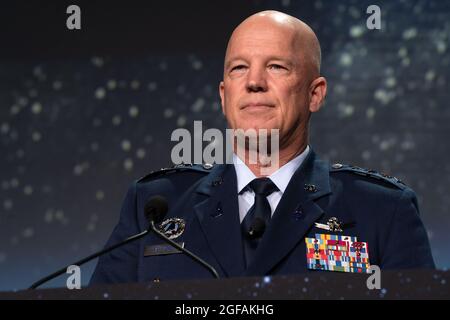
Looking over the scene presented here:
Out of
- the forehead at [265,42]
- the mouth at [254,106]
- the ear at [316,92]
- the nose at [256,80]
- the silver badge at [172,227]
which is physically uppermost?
the forehead at [265,42]

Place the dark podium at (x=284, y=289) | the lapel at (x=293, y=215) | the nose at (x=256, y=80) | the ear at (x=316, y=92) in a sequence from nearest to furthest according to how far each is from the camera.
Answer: the dark podium at (x=284, y=289), the lapel at (x=293, y=215), the nose at (x=256, y=80), the ear at (x=316, y=92)

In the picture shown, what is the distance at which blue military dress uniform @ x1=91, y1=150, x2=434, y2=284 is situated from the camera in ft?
5.11

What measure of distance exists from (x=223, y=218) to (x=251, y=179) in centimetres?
14

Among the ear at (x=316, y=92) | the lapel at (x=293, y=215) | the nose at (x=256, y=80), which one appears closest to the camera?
the lapel at (x=293, y=215)

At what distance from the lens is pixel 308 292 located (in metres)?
0.89

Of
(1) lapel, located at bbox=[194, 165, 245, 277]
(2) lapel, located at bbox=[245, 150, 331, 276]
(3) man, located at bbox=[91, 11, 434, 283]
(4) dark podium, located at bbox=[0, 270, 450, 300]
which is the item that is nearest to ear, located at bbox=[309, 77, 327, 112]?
(3) man, located at bbox=[91, 11, 434, 283]

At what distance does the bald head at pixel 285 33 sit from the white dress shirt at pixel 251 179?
227mm

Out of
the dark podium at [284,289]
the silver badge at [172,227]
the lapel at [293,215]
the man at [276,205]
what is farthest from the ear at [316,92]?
the dark podium at [284,289]

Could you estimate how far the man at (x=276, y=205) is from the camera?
1.57 meters

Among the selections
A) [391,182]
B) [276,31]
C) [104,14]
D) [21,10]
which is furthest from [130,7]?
[391,182]

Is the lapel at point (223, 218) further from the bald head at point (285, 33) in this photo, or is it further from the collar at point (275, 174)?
the bald head at point (285, 33)

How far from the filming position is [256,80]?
1659 mm
